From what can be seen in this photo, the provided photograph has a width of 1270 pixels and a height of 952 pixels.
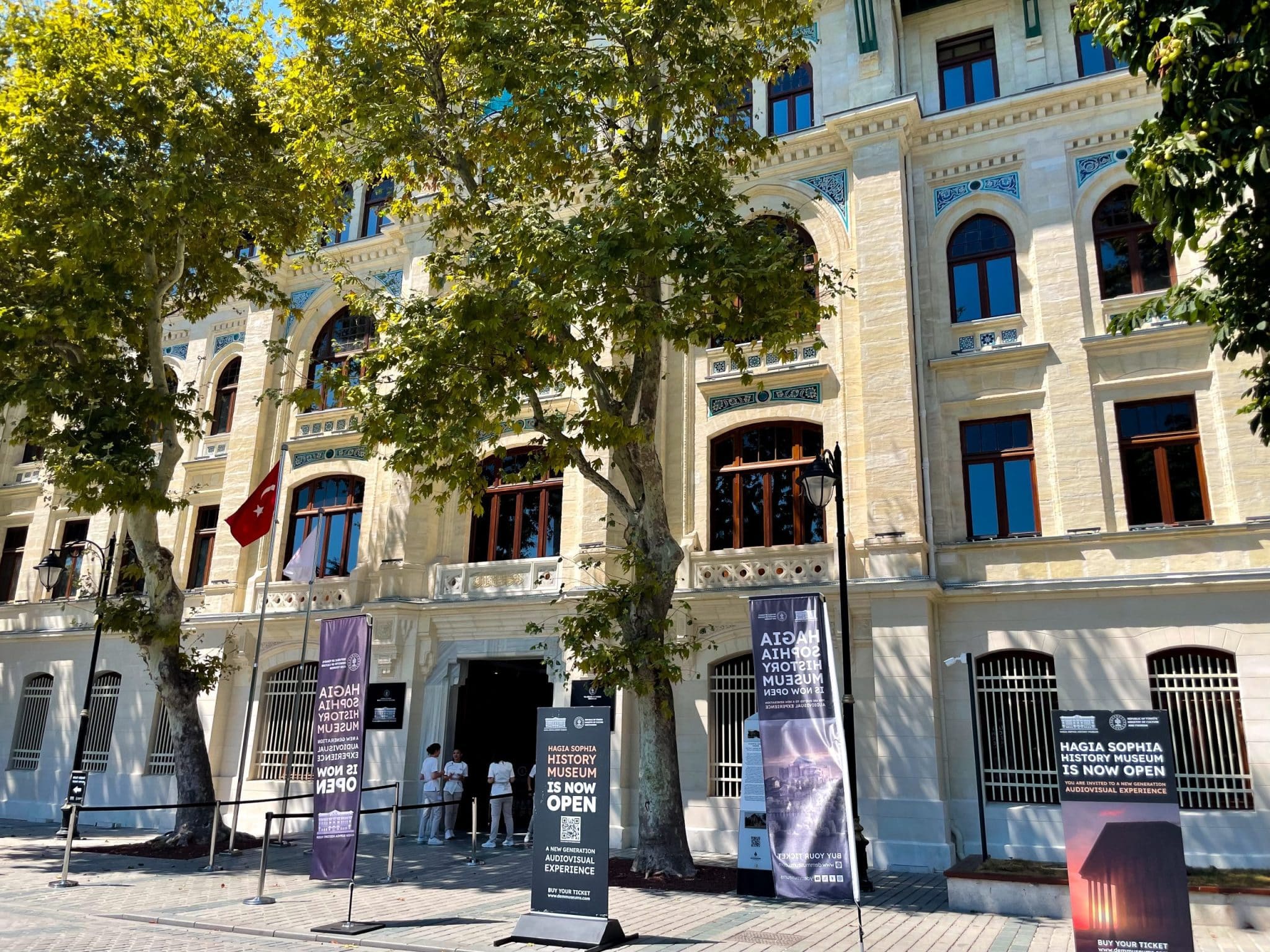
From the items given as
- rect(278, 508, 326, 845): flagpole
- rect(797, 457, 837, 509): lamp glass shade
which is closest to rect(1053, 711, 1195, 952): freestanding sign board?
rect(797, 457, 837, 509): lamp glass shade

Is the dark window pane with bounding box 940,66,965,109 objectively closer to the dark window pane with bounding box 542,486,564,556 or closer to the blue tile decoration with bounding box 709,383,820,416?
the blue tile decoration with bounding box 709,383,820,416

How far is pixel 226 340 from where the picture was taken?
24719mm

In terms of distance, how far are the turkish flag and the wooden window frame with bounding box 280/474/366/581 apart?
2.44m

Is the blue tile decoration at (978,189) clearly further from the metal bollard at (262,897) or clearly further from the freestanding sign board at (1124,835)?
the metal bollard at (262,897)

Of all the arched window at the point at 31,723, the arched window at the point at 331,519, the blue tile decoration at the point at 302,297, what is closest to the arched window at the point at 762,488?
the arched window at the point at 331,519

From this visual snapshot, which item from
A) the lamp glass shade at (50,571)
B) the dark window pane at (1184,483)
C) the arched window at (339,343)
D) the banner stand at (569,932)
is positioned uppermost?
the arched window at (339,343)

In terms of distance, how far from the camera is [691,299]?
1157 centimetres

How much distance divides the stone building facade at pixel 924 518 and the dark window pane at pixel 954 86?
0.24 feet

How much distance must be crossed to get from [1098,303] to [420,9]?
38.8 feet

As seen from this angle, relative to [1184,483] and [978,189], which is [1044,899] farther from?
[978,189]

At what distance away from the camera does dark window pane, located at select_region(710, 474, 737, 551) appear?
1731cm

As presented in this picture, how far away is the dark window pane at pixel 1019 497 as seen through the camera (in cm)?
1557

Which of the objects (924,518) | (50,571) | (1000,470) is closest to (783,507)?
(924,518)

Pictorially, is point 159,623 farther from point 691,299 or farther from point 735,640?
point 691,299
